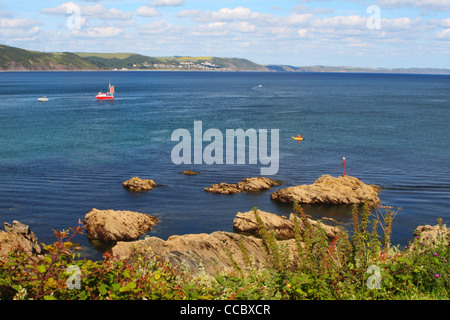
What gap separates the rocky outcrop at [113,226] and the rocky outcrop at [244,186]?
951cm

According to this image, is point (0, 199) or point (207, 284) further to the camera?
point (0, 199)

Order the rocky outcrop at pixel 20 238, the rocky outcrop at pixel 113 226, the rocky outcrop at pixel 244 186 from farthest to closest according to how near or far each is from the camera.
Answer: the rocky outcrop at pixel 244 186 → the rocky outcrop at pixel 113 226 → the rocky outcrop at pixel 20 238

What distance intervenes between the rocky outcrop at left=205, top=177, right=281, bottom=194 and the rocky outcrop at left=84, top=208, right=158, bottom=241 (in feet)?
31.2

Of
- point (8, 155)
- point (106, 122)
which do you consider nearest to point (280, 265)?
point (8, 155)

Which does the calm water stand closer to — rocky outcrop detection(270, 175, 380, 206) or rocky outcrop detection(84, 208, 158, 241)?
rocky outcrop detection(84, 208, 158, 241)

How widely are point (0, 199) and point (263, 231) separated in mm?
30960

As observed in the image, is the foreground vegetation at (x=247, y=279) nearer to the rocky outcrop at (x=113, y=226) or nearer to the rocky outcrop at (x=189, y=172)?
the rocky outcrop at (x=113, y=226)

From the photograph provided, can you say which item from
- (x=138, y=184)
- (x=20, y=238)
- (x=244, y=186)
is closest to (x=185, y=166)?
(x=138, y=184)

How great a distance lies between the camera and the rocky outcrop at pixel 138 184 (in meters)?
36.7

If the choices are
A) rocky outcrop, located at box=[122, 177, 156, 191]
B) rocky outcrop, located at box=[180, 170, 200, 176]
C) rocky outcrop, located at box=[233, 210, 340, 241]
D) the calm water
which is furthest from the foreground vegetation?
rocky outcrop, located at box=[180, 170, 200, 176]

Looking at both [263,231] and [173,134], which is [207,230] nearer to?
[263,231]

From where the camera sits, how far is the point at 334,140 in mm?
59438

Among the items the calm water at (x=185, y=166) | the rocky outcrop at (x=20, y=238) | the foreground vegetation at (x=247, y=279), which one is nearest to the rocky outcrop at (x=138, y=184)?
the calm water at (x=185, y=166)
